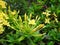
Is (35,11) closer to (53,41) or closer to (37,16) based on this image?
(37,16)

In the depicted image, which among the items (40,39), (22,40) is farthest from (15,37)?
(40,39)

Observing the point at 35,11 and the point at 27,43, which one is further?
the point at 35,11

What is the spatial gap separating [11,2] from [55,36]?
132 cm

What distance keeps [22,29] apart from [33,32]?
0.23 metres

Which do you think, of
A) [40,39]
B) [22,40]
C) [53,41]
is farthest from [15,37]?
[53,41]

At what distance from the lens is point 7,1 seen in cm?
496

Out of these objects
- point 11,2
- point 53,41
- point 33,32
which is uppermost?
point 11,2

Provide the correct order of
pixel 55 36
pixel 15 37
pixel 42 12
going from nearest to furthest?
pixel 15 37
pixel 55 36
pixel 42 12

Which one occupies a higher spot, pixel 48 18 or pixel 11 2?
pixel 11 2

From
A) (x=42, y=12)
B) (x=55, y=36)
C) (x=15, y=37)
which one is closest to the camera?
(x=15, y=37)

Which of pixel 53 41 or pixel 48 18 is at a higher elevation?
pixel 48 18

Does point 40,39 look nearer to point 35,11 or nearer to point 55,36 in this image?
point 55,36

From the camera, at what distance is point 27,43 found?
4.20 meters

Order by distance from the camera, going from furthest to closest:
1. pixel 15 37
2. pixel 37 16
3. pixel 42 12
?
pixel 42 12
pixel 37 16
pixel 15 37
